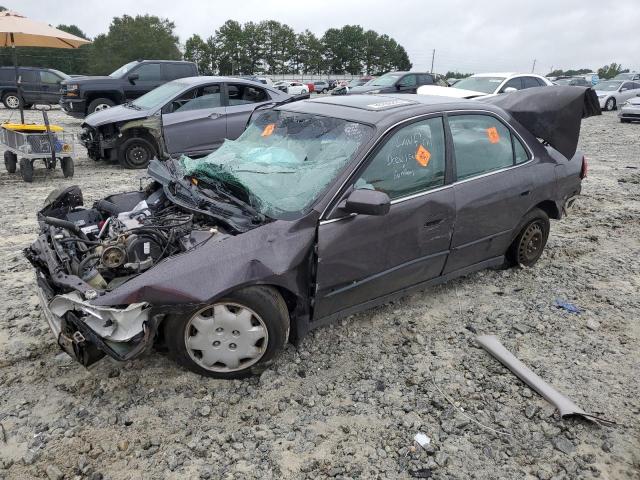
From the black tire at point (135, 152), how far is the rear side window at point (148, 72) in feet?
18.2

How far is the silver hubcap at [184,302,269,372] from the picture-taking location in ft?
8.86

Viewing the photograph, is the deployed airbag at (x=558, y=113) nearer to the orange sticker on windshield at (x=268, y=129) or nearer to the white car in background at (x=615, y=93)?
the orange sticker on windshield at (x=268, y=129)

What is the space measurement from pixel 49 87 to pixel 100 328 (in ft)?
64.6

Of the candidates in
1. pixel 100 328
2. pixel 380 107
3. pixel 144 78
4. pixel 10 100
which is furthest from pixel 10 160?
pixel 10 100

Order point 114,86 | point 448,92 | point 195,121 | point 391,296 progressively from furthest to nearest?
point 114,86
point 448,92
point 195,121
point 391,296

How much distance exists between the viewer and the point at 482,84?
37.7 ft

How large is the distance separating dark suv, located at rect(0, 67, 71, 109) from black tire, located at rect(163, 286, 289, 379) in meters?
19.3

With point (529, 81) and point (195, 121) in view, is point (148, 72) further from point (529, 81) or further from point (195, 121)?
point (529, 81)

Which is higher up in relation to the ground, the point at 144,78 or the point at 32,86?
the point at 32,86

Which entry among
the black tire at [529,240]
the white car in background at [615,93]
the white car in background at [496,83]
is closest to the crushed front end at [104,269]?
the black tire at [529,240]

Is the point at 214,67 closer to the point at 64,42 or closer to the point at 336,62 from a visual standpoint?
the point at 336,62

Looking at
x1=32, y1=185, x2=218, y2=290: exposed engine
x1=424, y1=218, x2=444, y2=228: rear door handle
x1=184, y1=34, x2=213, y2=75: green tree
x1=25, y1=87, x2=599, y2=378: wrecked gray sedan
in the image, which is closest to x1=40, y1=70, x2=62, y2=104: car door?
x1=25, y1=87, x2=599, y2=378: wrecked gray sedan

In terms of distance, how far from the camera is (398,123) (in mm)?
3215

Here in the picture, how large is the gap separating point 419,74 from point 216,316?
14.4 metres
